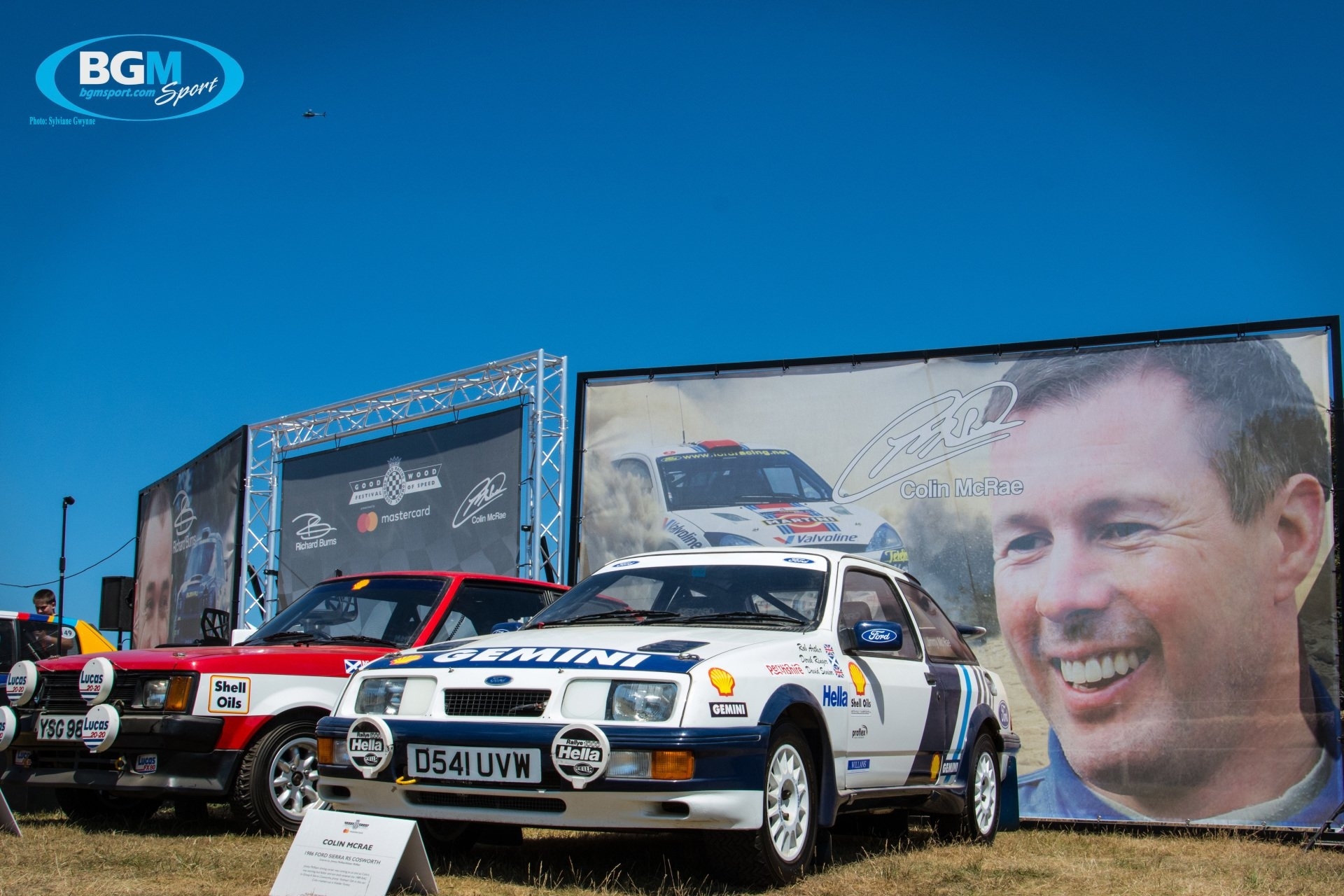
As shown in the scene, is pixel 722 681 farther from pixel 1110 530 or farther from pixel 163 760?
pixel 1110 530

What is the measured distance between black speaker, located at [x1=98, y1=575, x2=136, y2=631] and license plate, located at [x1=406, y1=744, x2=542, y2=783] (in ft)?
34.7

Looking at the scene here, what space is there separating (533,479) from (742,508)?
184 inches

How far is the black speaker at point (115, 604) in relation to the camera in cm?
1444

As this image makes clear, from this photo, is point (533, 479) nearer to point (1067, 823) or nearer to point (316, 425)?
point (316, 425)

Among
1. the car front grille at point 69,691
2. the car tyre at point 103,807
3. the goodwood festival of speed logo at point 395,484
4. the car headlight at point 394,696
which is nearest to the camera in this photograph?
the car headlight at point 394,696

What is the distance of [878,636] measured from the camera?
5.57 m

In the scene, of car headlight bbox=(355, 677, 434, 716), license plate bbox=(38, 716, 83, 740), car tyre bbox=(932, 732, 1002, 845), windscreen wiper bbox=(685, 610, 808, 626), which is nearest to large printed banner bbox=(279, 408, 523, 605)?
license plate bbox=(38, 716, 83, 740)

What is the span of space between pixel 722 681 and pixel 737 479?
259 inches

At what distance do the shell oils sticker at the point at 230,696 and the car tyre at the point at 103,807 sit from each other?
4.19 feet

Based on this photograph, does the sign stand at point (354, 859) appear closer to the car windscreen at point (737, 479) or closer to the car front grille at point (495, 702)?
the car front grille at point (495, 702)

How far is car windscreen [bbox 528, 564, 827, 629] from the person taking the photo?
5844 mm

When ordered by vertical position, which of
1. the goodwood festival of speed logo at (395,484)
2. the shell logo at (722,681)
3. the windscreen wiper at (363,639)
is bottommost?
the shell logo at (722,681)

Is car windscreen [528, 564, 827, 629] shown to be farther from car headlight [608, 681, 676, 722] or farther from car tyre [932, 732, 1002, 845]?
car tyre [932, 732, 1002, 845]
